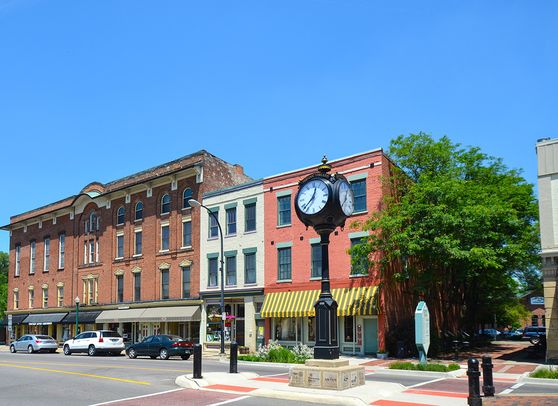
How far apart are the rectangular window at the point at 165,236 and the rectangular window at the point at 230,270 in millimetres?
6636

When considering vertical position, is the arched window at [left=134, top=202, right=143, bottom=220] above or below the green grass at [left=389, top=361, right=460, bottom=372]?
above

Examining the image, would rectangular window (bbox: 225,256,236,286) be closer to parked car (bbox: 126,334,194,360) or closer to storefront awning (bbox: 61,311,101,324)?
parked car (bbox: 126,334,194,360)

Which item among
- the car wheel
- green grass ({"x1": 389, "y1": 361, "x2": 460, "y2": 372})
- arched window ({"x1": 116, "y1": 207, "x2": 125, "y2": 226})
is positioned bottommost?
the car wheel

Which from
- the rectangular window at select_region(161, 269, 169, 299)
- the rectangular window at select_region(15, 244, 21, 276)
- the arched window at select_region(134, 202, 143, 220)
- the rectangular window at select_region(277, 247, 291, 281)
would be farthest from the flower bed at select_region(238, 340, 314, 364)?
the rectangular window at select_region(15, 244, 21, 276)

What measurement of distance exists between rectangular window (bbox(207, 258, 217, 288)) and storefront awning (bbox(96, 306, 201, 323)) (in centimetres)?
202

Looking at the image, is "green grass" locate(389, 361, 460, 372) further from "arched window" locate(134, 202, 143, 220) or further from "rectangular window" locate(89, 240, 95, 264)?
"rectangular window" locate(89, 240, 95, 264)

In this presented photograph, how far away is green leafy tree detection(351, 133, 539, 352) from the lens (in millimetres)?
27109

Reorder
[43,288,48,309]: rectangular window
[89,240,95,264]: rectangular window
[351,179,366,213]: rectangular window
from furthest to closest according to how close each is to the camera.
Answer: [43,288,48,309]: rectangular window < [89,240,95,264]: rectangular window < [351,179,366,213]: rectangular window

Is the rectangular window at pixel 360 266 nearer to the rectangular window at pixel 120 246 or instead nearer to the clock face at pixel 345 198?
the clock face at pixel 345 198

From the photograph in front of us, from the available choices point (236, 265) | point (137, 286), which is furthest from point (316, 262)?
point (137, 286)

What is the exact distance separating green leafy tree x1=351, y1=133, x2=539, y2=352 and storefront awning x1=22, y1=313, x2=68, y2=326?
31.5 meters

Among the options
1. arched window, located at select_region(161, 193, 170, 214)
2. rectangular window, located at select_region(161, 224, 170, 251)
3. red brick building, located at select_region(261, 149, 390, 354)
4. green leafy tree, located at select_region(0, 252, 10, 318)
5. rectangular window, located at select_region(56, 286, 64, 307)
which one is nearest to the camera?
red brick building, located at select_region(261, 149, 390, 354)

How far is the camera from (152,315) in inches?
1624

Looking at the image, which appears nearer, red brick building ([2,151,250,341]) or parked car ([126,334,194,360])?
parked car ([126,334,194,360])
